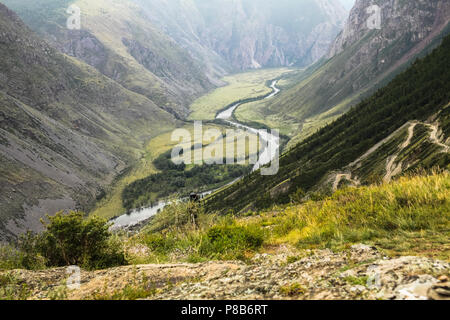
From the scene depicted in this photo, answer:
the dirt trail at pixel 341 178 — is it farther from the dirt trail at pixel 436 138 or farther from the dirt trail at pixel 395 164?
the dirt trail at pixel 436 138

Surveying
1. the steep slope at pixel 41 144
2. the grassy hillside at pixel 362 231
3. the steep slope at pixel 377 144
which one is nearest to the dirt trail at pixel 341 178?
the steep slope at pixel 377 144

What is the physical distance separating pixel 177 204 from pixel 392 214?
14731mm

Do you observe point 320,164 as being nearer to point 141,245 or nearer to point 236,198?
point 236,198

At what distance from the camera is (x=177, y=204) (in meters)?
21.1

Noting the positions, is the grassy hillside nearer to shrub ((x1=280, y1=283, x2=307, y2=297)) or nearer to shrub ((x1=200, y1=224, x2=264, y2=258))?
shrub ((x1=200, y1=224, x2=264, y2=258))

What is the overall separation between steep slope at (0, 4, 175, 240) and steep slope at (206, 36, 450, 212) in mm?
60109

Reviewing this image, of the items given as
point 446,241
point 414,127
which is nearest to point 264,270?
point 446,241

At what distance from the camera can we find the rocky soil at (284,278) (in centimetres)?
520

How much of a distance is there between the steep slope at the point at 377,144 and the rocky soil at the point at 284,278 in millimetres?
44252

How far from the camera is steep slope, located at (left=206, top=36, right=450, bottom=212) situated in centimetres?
6025

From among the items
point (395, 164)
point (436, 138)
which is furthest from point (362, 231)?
point (436, 138)

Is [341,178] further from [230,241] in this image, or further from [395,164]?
[230,241]

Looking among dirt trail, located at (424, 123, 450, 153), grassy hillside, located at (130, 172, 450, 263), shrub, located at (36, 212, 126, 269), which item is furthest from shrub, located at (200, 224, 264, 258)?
dirt trail, located at (424, 123, 450, 153)

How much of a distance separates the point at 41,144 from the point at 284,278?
152m
